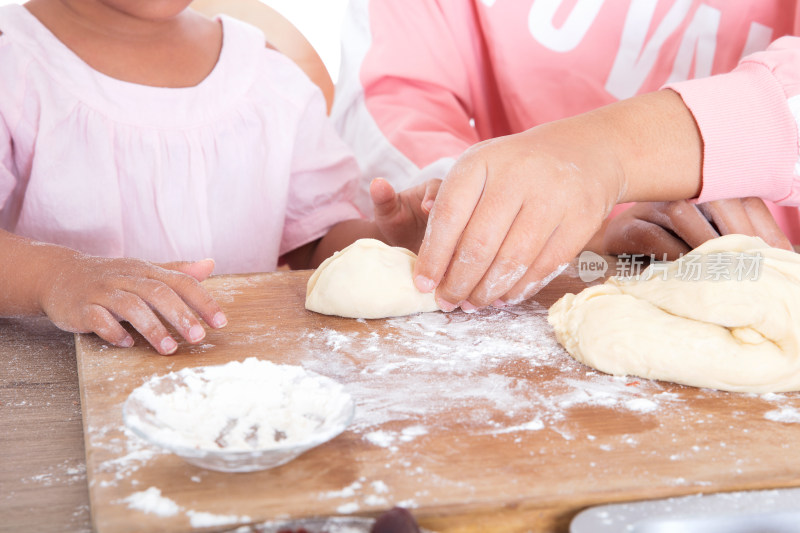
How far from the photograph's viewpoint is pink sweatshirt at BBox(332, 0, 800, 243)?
70.2 inches

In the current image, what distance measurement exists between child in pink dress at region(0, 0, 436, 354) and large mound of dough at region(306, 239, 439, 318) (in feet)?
0.54

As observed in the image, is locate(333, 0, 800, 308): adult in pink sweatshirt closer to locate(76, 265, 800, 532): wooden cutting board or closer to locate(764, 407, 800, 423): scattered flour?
locate(76, 265, 800, 532): wooden cutting board

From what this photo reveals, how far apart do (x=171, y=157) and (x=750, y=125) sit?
115cm

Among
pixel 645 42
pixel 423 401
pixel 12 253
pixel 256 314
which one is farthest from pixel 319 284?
pixel 645 42

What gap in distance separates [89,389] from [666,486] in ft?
2.25

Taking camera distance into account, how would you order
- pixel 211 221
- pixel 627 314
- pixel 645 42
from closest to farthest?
pixel 627 314
pixel 211 221
pixel 645 42

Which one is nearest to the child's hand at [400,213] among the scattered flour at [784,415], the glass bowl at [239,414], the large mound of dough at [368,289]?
the large mound of dough at [368,289]

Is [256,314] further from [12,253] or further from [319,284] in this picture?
[12,253]

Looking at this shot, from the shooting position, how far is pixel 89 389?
2.94ft

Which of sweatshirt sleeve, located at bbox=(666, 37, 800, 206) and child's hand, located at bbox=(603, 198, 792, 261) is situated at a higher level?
sweatshirt sleeve, located at bbox=(666, 37, 800, 206)

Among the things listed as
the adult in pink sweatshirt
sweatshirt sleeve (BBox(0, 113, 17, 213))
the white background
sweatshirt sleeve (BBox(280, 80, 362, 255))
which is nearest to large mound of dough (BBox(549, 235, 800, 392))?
the adult in pink sweatshirt

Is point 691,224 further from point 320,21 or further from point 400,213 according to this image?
point 320,21

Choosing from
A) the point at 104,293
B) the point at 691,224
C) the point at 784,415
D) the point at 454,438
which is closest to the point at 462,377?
the point at 454,438

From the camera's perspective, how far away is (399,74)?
6.26 ft
